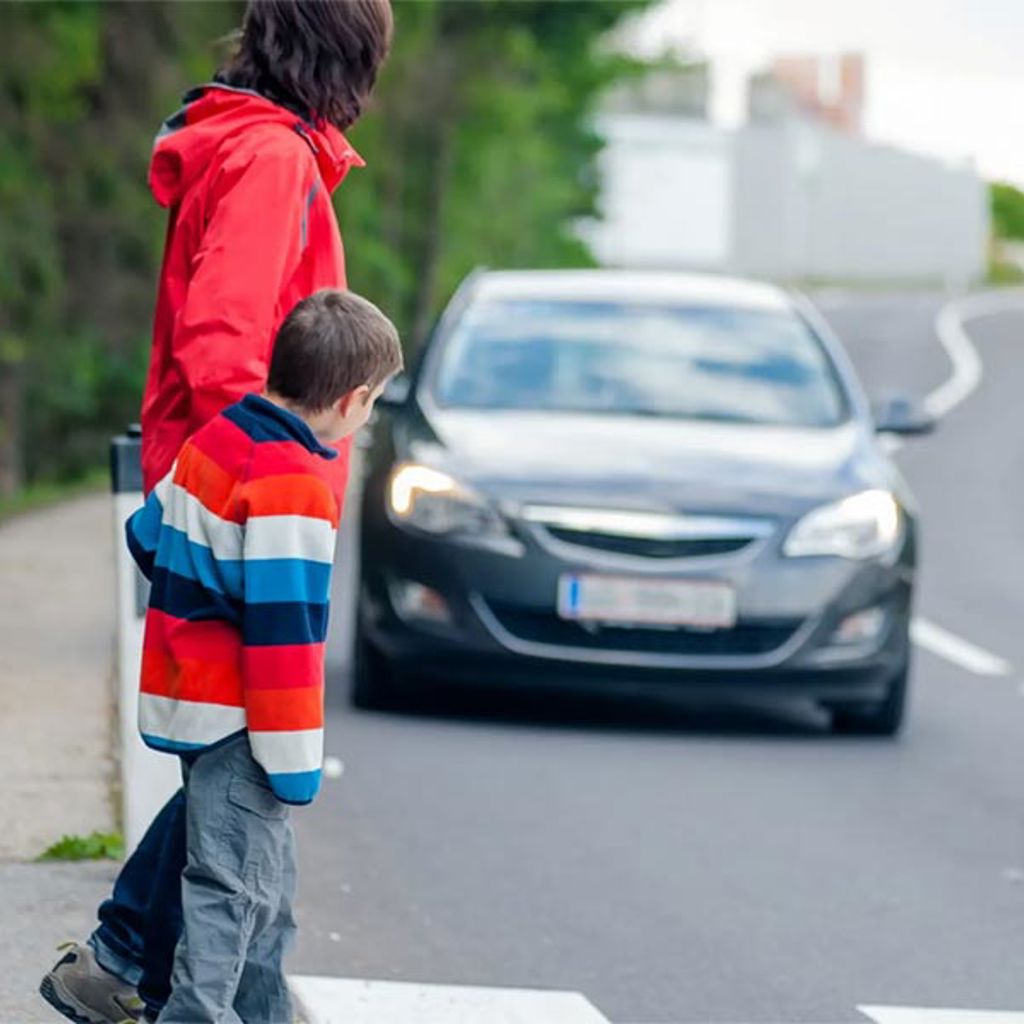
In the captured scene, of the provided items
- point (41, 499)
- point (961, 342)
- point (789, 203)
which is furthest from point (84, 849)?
point (789, 203)

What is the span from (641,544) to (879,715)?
3.44 ft

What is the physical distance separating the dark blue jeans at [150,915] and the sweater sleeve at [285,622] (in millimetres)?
423

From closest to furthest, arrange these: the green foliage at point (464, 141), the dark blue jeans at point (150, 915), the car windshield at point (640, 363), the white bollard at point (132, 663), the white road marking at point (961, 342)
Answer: the dark blue jeans at point (150, 915) < the white bollard at point (132, 663) < the car windshield at point (640, 363) < the white road marking at point (961, 342) < the green foliage at point (464, 141)

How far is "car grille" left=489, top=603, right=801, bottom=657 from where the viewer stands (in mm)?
9086

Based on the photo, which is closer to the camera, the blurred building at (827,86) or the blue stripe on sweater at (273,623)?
the blue stripe on sweater at (273,623)

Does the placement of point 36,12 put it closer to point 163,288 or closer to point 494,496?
point 494,496

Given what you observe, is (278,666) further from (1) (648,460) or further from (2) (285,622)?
(1) (648,460)

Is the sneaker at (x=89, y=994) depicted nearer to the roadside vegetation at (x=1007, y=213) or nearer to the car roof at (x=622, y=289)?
the car roof at (x=622, y=289)

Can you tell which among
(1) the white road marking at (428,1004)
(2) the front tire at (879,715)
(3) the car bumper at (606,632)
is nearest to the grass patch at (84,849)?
(1) the white road marking at (428,1004)

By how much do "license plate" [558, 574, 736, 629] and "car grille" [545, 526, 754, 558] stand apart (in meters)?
0.09

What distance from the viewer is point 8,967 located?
5.29 m

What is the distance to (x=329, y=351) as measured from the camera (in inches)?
168

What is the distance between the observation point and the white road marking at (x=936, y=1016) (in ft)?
18.3

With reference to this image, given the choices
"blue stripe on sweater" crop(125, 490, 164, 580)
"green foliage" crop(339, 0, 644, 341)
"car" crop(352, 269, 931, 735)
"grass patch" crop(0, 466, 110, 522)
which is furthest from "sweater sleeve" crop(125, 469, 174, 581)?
"green foliage" crop(339, 0, 644, 341)
